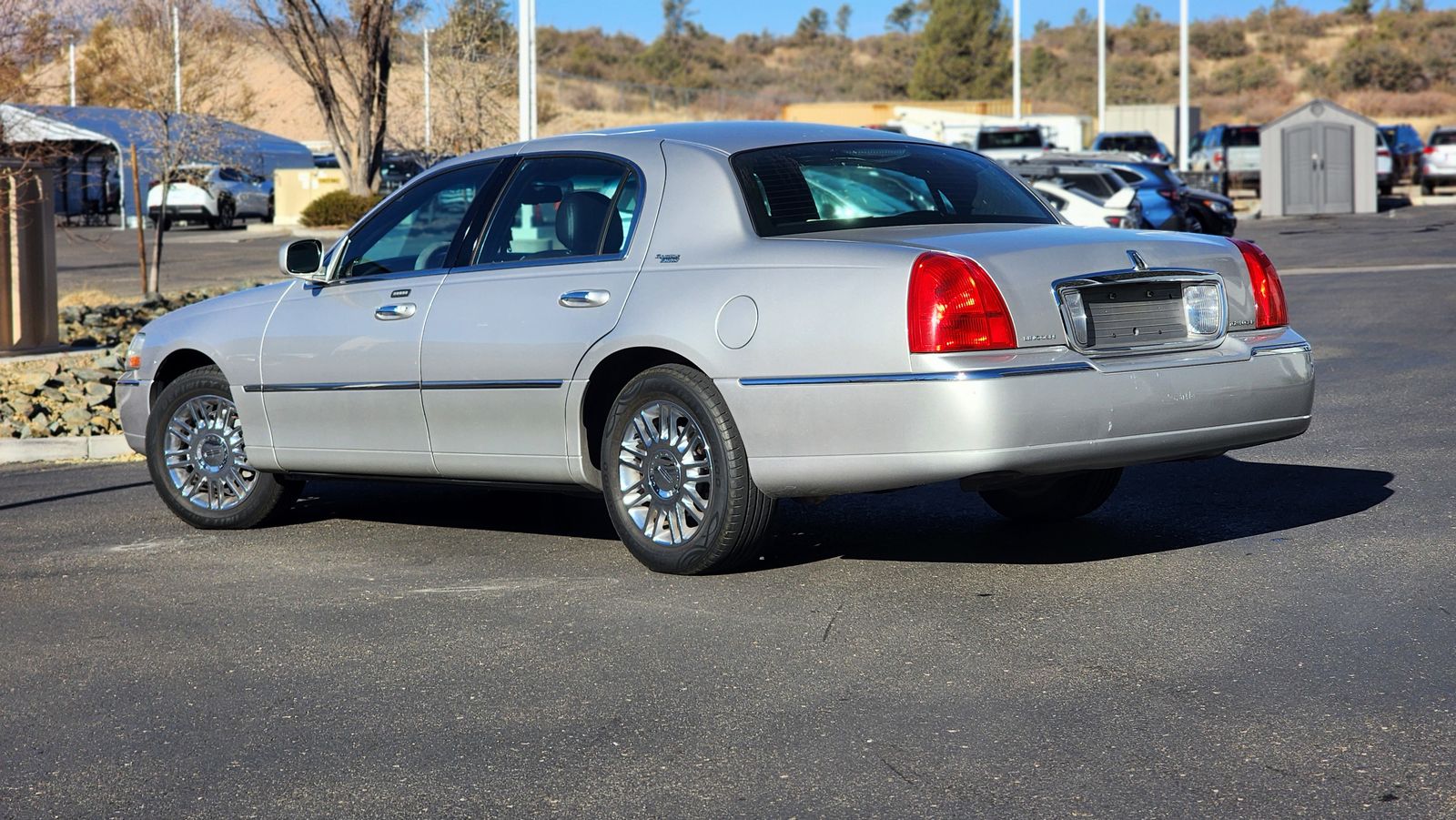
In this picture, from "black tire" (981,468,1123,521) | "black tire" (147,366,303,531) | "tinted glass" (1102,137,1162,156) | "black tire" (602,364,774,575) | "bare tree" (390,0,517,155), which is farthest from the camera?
"tinted glass" (1102,137,1162,156)

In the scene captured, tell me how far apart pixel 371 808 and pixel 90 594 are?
9.49 ft

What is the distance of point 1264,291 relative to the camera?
6.40m

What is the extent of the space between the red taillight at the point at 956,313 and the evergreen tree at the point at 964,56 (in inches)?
3192

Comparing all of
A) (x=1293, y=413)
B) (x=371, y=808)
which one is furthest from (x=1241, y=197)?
(x=371, y=808)

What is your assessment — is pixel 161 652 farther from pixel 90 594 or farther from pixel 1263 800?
pixel 1263 800

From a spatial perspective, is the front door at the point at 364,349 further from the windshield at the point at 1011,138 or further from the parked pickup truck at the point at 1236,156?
the parked pickup truck at the point at 1236,156

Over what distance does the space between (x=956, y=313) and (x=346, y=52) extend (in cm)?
3325

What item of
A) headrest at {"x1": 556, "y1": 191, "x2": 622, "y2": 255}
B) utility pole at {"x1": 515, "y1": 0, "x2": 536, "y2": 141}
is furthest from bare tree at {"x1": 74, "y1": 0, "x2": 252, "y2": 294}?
headrest at {"x1": 556, "y1": 191, "x2": 622, "y2": 255}

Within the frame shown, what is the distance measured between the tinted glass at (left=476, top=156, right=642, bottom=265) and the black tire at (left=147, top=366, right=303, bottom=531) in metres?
1.61

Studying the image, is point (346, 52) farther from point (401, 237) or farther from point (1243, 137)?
point (401, 237)

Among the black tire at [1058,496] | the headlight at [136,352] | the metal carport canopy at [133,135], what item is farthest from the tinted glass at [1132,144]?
the headlight at [136,352]

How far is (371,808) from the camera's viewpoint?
398 centimetres

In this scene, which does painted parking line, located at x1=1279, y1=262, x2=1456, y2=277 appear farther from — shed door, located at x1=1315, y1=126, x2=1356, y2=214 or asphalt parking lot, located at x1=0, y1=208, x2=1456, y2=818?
shed door, located at x1=1315, y1=126, x2=1356, y2=214

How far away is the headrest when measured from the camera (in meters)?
6.56
